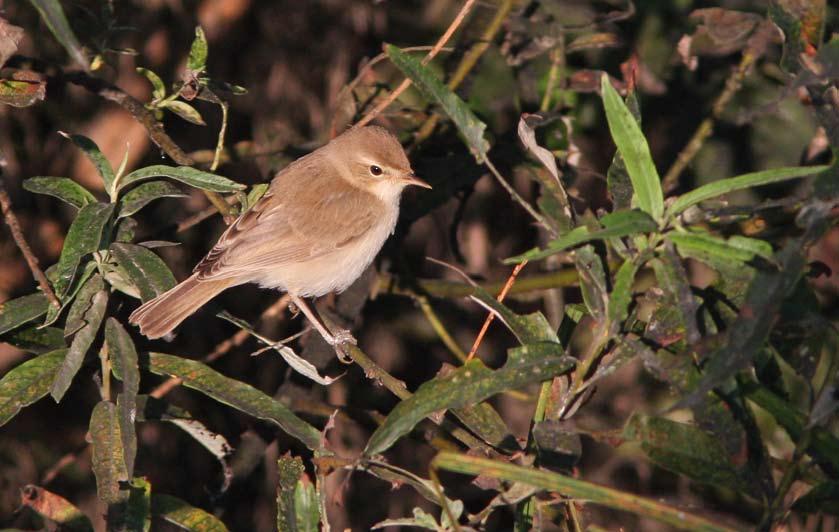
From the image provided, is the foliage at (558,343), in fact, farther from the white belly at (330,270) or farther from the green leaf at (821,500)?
the white belly at (330,270)

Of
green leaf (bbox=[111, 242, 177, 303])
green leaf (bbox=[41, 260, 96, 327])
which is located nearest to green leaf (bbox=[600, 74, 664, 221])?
green leaf (bbox=[111, 242, 177, 303])

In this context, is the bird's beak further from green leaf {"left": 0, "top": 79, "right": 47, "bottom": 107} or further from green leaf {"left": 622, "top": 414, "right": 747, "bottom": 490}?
green leaf {"left": 622, "top": 414, "right": 747, "bottom": 490}

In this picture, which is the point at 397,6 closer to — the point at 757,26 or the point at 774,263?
the point at 757,26

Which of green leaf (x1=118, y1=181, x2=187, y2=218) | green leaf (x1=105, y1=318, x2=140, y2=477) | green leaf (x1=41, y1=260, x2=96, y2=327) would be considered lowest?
green leaf (x1=105, y1=318, x2=140, y2=477)

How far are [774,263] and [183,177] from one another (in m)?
1.70

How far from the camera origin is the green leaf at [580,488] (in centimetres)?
204

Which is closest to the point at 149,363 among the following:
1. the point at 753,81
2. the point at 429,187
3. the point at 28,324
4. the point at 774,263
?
the point at 28,324

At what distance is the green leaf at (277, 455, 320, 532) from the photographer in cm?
241

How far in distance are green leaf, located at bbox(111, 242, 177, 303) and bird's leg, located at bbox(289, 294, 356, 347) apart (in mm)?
879

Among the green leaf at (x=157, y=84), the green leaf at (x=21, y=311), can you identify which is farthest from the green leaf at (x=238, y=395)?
the green leaf at (x=157, y=84)

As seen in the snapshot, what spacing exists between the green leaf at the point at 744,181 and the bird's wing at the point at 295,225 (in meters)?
2.20

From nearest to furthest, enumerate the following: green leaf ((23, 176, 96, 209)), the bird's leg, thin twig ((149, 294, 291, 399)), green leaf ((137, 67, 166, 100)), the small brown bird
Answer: green leaf ((23, 176, 96, 209)) → green leaf ((137, 67, 166, 100)) → the bird's leg → thin twig ((149, 294, 291, 399)) → the small brown bird

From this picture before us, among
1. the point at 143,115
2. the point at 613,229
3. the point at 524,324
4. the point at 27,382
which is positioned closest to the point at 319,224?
the point at 143,115

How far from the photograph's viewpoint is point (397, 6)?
5672 millimetres
